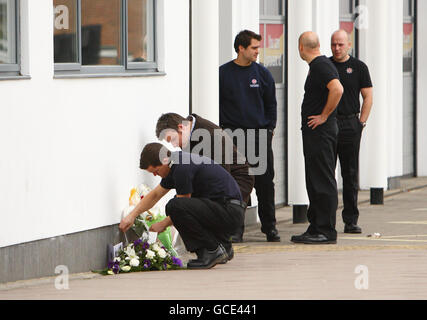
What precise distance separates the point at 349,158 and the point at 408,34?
23.6ft

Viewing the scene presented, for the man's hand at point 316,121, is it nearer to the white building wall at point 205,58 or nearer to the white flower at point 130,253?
the white building wall at point 205,58

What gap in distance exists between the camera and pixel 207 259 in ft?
31.9

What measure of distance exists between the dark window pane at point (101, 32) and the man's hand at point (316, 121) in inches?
77.0

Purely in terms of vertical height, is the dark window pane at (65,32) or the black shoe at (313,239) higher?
the dark window pane at (65,32)

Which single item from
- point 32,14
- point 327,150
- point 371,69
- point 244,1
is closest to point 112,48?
point 32,14

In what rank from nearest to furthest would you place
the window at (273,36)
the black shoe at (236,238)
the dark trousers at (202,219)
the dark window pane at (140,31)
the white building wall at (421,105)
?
the dark trousers at (202,219), the dark window pane at (140,31), the black shoe at (236,238), the window at (273,36), the white building wall at (421,105)

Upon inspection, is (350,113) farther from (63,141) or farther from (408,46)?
(408,46)

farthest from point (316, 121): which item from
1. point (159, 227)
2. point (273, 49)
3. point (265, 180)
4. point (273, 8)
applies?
point (273, 8)

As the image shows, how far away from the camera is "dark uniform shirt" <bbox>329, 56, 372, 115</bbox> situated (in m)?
12.3

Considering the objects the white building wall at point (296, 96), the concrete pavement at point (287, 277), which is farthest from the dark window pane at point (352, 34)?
the concrete pavement at point (287, 277)

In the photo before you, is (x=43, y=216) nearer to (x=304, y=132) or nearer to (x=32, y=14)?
(x=32, y=14)

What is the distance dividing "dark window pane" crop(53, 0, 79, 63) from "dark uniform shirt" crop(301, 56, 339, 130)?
2489 millimetres

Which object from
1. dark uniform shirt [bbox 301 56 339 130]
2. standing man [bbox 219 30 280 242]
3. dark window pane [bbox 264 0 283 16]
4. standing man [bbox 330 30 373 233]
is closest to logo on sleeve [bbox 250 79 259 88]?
standing man [bbox 219 30 280 242]

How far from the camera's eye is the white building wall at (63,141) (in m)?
8.70
